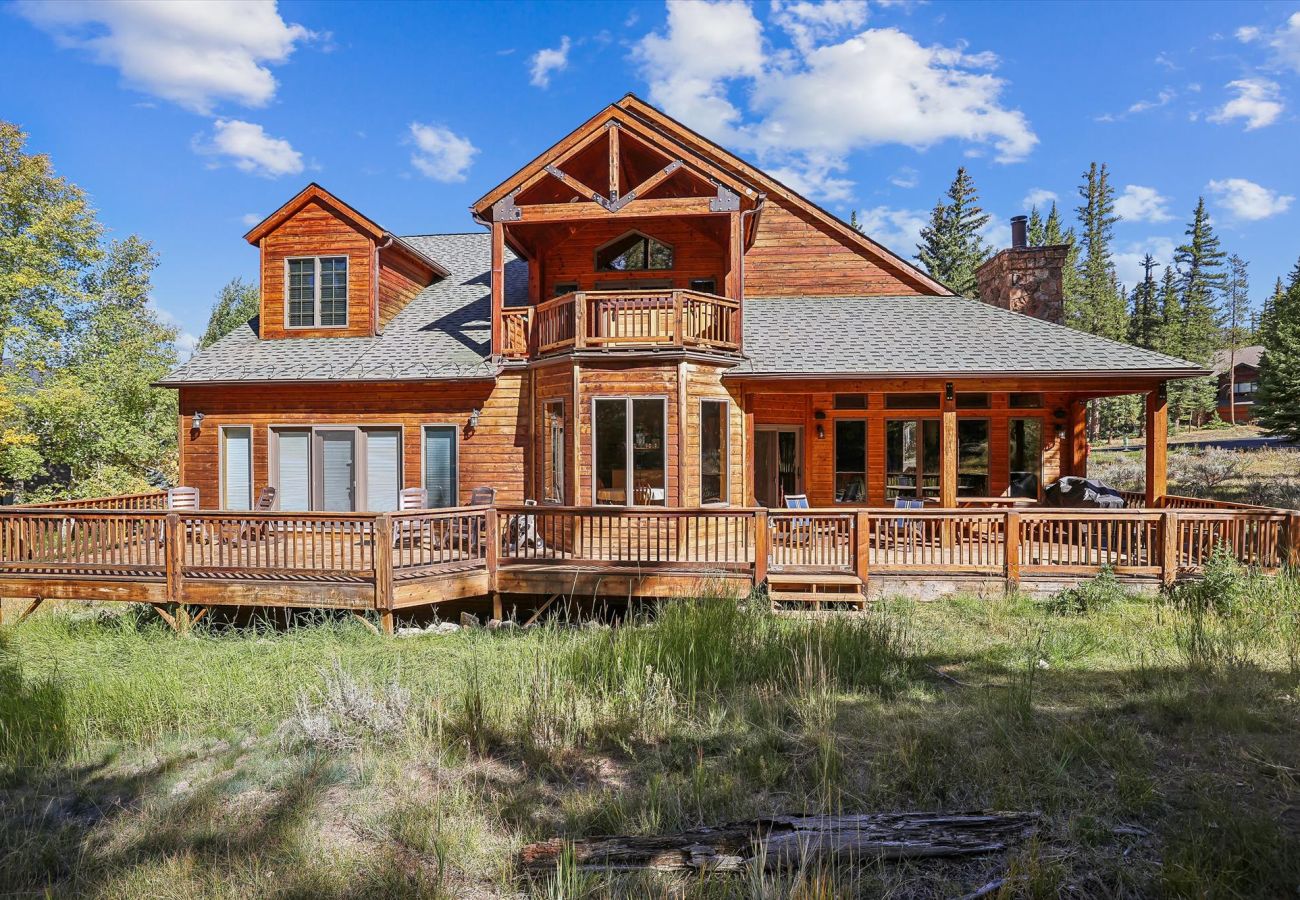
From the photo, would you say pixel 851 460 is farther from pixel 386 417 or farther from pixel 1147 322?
pixel 1147 322

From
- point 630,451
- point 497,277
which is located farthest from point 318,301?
point 630,451

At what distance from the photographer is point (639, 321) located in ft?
36.9

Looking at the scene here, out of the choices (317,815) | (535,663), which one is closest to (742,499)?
(535,663)

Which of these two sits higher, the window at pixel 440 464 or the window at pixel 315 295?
the window at pixel 315 295

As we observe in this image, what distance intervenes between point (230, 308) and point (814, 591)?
3865 cm

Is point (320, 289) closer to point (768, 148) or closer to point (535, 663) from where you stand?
point (535, 663)

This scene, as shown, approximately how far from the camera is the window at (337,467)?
1307 cm

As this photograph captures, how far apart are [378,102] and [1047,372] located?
76.8 feet

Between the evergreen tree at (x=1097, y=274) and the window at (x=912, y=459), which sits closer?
the window at (x=912, y=459)

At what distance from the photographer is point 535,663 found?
21.4 feet

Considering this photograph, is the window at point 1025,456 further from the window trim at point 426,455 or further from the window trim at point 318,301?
the window trim at point 318,301

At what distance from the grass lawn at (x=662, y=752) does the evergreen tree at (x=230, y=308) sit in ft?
107

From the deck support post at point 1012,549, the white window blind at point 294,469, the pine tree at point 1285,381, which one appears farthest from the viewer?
the pine tree at point 1285,381

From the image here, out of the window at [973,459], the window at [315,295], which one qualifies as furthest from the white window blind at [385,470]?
the window at [973,459]
